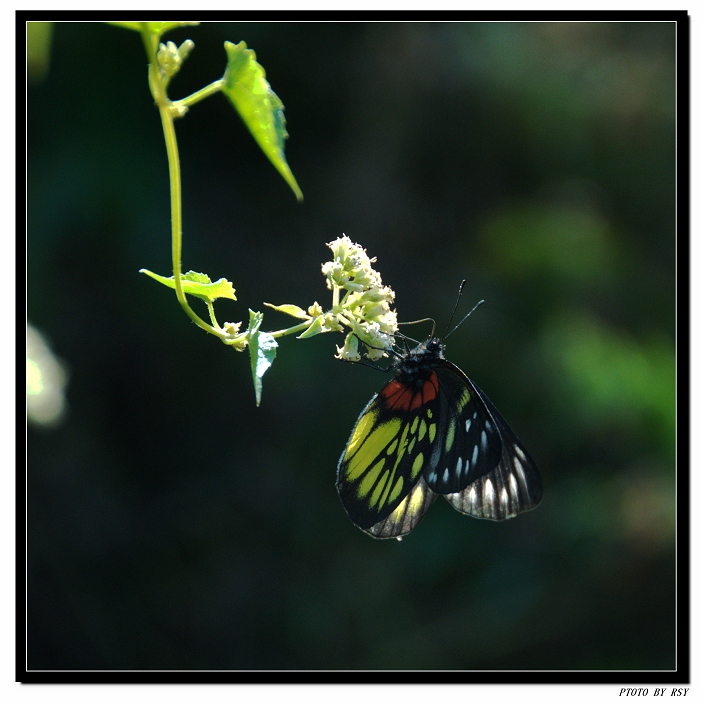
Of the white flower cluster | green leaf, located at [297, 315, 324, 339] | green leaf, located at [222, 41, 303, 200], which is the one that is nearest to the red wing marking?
the white flower cluster

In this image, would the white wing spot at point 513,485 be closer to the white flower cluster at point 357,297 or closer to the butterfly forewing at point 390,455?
the butterfly forewing at point 390,455

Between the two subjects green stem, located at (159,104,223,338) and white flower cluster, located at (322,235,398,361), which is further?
white flower cluster, located at (322,235,398,361)

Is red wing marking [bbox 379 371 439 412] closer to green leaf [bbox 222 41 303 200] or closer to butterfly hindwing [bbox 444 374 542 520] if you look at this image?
butterfly hindwing [bbox 444 374 542 520]

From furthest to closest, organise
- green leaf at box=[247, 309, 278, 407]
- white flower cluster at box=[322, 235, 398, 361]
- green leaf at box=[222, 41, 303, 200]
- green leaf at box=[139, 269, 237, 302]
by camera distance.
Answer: white flower cluster at box=[322, 235, 398, 361] < green leaf at box=[139, 269, 237, 302] < green leaf at box=[247, 309, 278, 407] < green leaf at box=[222, 41, 303, 200]

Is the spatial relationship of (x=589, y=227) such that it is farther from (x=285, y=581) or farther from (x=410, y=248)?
(x=285, y=581)

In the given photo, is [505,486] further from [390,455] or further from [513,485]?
[390,455]

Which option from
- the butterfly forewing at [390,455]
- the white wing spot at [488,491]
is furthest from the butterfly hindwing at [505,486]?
the butterfly forewing at [390,455]
